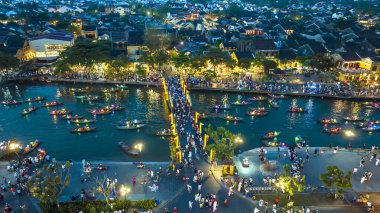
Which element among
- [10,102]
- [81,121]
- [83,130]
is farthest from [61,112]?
[10,102]

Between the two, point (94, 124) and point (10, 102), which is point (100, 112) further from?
point (10, 102)

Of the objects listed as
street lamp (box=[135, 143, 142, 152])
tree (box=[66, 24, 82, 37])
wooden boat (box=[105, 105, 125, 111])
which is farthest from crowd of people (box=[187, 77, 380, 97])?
tree (box=[66, 24, 82, 37])

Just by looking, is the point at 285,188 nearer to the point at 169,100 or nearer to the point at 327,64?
the point at 169,100

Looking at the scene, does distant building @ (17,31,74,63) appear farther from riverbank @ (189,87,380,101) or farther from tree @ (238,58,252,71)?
tree @ (238,58,252,71)

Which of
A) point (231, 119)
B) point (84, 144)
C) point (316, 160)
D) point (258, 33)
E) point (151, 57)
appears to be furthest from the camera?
point (258, 33)

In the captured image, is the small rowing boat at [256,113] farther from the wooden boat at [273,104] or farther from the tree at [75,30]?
the tree at [75,30]

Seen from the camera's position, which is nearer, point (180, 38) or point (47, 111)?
point (47, 111)

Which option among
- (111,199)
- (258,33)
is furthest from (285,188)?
(258,33)

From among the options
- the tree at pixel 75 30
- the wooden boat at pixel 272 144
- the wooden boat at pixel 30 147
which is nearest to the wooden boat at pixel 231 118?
the wooden boat at pixel 272 144
